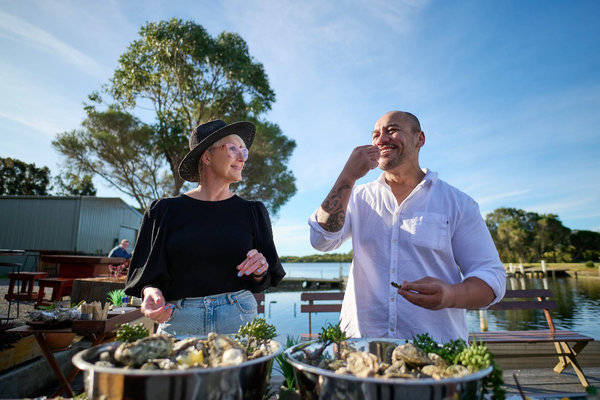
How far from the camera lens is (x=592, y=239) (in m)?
74.1

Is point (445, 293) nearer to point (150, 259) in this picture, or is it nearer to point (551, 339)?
point (150, 259)

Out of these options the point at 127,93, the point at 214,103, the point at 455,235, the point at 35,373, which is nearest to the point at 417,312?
the point at 455,235

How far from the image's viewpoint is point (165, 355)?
33.0 inches

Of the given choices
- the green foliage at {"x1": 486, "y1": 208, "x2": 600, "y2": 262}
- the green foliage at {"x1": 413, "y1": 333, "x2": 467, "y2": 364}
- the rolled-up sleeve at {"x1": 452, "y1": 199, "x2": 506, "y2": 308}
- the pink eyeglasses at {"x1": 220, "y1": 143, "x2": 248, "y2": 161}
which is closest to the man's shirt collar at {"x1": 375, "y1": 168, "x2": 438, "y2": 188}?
the rolled-up sleeve at {"x1": 452, "y1": 199, "x2": 506, "y2": 308}

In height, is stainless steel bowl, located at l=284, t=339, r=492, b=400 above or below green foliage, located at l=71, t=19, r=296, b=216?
below

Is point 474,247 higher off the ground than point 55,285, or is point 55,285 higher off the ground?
Answer: point 474,247

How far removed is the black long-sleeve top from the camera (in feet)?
5.66

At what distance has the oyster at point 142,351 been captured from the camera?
31.0 inches

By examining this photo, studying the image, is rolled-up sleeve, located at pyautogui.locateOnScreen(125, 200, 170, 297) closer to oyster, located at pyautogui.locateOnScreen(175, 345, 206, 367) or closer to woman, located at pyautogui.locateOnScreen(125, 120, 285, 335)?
woman, located at pyautogui.locateOnScreen(125, 120, 285, 335)

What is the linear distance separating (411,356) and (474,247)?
116cm

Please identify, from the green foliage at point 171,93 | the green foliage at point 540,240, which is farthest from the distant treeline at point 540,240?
the green foliage at point 171,93

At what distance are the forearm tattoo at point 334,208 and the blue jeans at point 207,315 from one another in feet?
2.00

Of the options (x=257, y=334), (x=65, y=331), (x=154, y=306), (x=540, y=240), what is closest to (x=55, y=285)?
(x=65, y=331)

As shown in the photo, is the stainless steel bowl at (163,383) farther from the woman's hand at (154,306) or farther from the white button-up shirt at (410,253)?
the white button-up shirt at (410,253)
